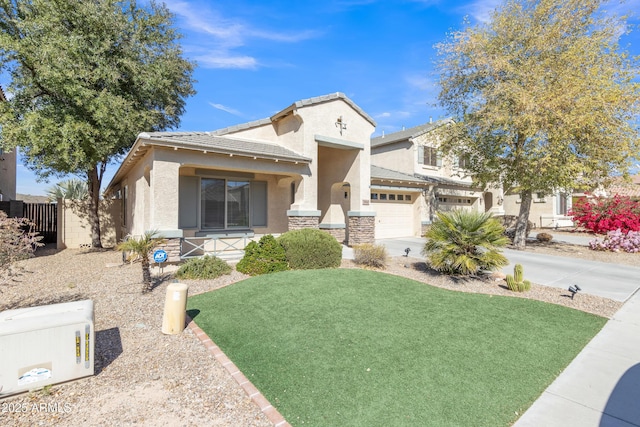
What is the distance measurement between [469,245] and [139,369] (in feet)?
26.6

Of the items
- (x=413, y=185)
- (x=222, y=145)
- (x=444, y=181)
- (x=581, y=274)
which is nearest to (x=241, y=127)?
(x=222, y=145)

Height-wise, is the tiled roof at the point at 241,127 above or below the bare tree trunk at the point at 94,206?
above

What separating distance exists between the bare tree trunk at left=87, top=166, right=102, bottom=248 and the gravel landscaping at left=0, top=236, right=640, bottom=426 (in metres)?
7.48

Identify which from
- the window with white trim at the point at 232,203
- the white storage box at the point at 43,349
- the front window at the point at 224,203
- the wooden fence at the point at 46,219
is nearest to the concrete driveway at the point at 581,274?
the window with white trim at the point at 232,203

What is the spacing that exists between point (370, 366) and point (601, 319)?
541cm

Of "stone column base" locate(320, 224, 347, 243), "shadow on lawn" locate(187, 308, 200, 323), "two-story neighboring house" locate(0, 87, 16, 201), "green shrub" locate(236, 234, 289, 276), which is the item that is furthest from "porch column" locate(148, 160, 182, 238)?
"two-story neighboring house" locate(0, 87, 16, 201)

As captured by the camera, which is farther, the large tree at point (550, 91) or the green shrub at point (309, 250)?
the large tree at point (550, 91)

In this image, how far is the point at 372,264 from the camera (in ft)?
33.6

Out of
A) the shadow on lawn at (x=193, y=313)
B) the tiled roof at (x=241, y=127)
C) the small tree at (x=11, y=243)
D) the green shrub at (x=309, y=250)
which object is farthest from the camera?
the tiled roof at (x=241, y=127)

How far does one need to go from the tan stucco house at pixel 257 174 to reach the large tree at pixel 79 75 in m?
1.99

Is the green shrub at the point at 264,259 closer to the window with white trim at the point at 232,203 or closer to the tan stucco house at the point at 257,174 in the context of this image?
the tan stucco house at the point at 257,174

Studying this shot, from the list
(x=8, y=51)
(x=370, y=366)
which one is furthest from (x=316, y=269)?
(x=8, y=51)

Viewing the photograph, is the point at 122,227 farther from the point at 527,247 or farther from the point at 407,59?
the point at 527,247

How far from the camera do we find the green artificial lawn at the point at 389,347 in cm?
344
